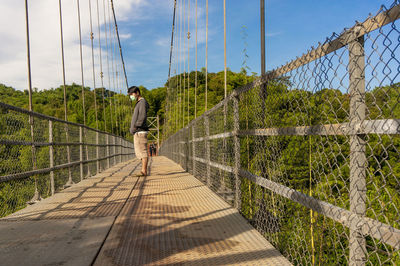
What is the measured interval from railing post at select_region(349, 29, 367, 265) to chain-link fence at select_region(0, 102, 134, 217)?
2503 mm

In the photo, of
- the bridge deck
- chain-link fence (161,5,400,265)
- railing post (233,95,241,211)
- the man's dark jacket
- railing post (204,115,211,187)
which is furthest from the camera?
the man's dark jacket

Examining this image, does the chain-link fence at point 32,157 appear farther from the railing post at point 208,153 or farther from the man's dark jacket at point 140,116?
the railing post at point 208,153

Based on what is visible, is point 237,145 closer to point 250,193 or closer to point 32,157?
point 250,193

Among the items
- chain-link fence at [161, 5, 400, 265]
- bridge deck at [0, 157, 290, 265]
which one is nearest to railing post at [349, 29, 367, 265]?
chain-link fence at [161, 5, 400, 265]

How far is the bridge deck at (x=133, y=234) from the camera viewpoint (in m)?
1.84

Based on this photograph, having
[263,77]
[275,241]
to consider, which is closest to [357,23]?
[263,77]

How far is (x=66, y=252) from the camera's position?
6.32 ft

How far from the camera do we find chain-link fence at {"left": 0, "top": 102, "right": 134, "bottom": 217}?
2990 millimetres

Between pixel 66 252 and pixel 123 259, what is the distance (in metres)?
0.35

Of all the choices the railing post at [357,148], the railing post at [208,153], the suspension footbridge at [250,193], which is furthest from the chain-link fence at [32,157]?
the railing post at [357,148]

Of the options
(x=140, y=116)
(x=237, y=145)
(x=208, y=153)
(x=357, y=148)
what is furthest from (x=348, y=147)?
(x=140, y=116)

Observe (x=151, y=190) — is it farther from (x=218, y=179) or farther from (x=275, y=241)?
(x=275, y=241)

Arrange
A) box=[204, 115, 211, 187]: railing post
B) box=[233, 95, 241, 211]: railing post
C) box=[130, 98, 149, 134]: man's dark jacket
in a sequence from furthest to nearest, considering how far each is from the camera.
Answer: box=[130, 98, 149, 134]: man's dark jacket < box=[204, 115, 211, 187]: railing post < box=[233, 95, 241, 211]: railing post

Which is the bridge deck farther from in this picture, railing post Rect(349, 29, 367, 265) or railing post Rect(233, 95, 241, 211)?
railing post Rect(349, 29, 367, 265)
